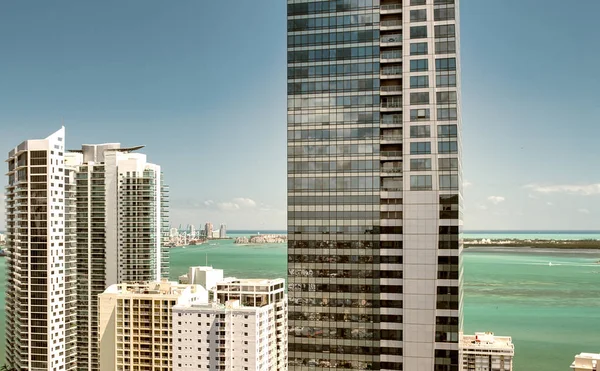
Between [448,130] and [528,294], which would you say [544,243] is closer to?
[528,294]

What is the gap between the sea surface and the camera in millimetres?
57750

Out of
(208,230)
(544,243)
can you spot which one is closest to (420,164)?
(544,243)

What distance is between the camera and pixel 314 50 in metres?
30.8

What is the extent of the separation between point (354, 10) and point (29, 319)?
34.8m

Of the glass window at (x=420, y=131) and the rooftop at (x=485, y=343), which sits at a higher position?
the glass window at (x=420, y=131)

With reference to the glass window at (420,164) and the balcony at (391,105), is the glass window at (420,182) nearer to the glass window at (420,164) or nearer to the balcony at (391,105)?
the glass window at (420,164)

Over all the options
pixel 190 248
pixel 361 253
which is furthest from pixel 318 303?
pixel 190 248

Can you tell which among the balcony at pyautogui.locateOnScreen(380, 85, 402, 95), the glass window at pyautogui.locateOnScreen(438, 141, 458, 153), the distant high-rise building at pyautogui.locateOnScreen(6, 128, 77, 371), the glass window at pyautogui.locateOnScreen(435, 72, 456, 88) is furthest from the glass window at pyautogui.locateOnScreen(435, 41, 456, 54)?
the distant high-rise building at pyautogui.locateOnScreen(6, 128, 77, 371)

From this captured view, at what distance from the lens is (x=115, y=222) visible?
59375 millimetres

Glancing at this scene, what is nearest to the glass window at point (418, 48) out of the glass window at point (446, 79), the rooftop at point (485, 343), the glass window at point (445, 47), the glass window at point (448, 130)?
the glass window at point (445, 47)

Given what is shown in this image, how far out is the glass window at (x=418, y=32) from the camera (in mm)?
28888

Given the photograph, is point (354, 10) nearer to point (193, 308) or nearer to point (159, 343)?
point (193, 308)

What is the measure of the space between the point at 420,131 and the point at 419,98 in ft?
5.57

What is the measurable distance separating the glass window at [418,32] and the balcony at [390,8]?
52.2 inches
